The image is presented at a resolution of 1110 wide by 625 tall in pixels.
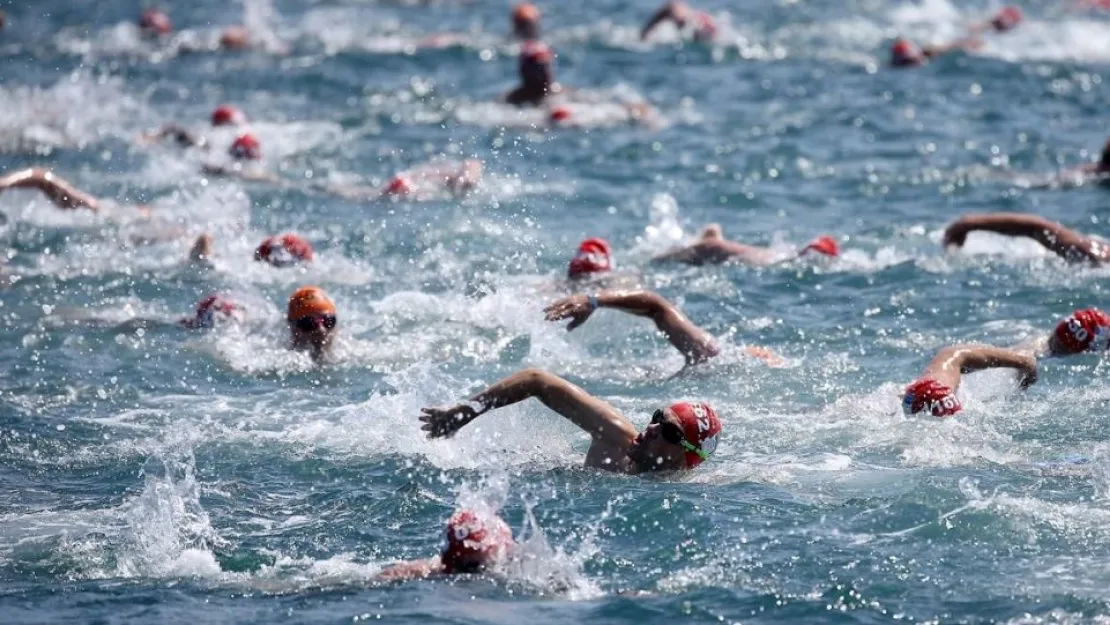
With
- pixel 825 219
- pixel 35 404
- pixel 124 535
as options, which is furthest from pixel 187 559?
pixel 825 219

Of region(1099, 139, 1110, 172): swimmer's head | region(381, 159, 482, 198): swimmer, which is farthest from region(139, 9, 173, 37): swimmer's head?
region(1099, 139, 1110, 172): swimmer's head

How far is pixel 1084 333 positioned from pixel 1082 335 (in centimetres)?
2

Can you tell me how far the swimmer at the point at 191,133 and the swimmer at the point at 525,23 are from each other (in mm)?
5901

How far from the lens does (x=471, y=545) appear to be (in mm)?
8234

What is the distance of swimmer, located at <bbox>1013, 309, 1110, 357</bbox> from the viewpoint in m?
11.7

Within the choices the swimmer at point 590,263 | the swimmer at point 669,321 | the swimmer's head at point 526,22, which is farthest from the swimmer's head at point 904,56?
the swimmer at point 669,321

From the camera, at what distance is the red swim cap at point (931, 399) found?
10.2 meters

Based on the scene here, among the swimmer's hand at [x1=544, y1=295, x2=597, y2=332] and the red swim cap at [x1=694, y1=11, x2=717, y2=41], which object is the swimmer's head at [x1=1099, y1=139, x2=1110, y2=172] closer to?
the swimmer's hand at [x1=544, y1=295, x2=597, y2=332]

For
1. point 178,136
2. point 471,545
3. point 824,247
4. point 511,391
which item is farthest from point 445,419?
point 178,136

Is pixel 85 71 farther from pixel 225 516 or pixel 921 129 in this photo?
pixel 225 516

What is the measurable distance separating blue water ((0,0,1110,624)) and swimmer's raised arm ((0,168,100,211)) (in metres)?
0.41

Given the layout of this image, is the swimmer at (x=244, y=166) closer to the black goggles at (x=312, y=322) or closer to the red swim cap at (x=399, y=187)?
the red swim cap at (x=399, y=187)

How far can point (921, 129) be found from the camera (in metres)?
19.6

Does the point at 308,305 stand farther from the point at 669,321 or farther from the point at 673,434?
the point at 673,434
